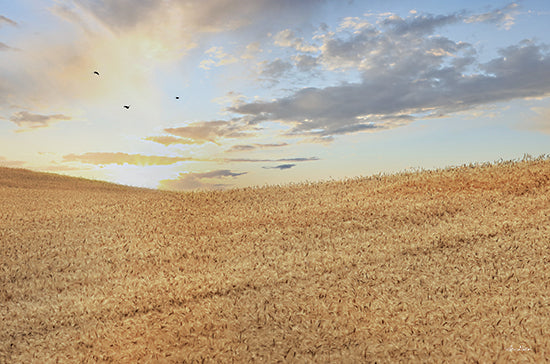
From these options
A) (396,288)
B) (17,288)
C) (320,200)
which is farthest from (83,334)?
(320,200)

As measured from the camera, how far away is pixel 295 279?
812 cm

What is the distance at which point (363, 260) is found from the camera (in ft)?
29.6

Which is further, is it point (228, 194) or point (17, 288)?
point (228, 194)

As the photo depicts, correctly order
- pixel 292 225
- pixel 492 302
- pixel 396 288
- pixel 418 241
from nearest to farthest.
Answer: pixel 492 302
pixel 396 288
pixel 418 241
pixel 292 225

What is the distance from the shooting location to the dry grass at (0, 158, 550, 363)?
575 cm

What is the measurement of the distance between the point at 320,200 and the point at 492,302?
9418mm

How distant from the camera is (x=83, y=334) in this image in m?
6.67

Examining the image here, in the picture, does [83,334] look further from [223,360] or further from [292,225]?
[292,225]

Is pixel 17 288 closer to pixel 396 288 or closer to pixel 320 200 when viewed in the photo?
pixel 396 288

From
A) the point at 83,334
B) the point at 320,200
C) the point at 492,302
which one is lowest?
the point at 83,334

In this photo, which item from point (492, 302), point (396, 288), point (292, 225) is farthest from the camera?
point (292, 225)

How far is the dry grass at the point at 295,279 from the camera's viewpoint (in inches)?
226

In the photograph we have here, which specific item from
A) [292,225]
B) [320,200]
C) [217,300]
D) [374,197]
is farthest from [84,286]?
[374,197]

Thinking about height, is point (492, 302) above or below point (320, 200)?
below
